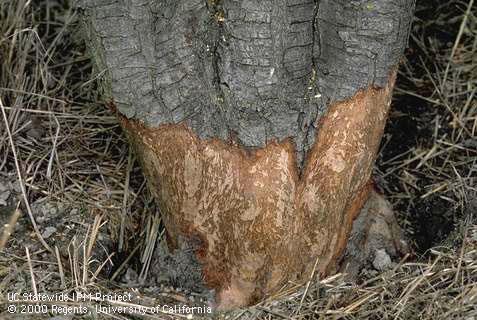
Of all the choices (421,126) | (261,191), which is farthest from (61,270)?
(421,126)

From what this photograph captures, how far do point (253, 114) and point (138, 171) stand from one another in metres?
0.56

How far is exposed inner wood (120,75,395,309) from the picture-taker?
1549 millimetres

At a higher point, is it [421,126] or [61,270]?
[421,126]

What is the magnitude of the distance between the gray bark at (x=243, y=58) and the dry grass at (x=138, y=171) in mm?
388

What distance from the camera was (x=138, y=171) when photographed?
6.33 ft

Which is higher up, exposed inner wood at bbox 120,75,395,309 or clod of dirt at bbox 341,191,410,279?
exposed inner wood at bbox 120,75,395,309

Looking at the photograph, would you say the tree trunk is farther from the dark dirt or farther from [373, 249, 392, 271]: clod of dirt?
the dark dirt

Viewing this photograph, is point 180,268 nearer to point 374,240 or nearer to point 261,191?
point 261,191

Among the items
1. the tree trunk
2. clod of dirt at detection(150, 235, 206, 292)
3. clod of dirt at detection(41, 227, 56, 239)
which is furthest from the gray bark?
clod of dirt at detection(41, 227, 56, 239)

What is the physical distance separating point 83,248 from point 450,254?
3.00 feet

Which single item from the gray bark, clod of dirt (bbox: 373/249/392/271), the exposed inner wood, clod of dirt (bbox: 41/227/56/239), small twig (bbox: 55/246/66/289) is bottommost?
clod of dirt (bbox: 373/249/392/271)

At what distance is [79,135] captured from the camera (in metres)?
1.93

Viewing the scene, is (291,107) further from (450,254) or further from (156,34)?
(450,254)

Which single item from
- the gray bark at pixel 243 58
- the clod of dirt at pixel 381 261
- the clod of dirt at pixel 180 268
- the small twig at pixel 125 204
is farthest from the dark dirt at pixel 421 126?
the small twig at pixel 125 204
